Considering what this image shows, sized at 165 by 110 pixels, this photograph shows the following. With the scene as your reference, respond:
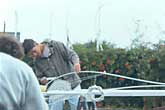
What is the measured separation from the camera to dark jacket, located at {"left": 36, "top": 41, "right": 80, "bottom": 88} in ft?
20.7

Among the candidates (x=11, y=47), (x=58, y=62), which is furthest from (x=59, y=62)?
(x=11, y=47)

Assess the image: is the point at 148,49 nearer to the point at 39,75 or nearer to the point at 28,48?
the point at 39,75

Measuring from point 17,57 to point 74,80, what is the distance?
404 cm

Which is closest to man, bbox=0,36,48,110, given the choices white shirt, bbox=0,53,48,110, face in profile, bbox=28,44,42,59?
white shirt, bbox=0,53,48,110

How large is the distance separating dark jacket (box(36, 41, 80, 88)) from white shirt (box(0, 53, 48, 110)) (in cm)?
417

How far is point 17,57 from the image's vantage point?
2.29m

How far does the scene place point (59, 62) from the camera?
6371 millimetres

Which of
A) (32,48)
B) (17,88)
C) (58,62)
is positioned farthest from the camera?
(58,62)

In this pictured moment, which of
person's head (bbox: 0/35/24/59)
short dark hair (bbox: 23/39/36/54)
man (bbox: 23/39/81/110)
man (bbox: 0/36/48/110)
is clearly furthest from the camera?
man (bbox: 23/39/81/110)

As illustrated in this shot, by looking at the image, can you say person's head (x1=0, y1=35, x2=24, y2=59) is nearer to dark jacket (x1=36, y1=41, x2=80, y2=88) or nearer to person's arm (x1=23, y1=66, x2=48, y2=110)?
A: person's arm (x1=23, y1=66, x2=48, y2=110)

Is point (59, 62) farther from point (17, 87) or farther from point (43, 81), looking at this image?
point (17, 87)

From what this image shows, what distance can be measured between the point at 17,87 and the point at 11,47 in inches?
12.7

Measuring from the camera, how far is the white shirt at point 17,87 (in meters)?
1.99

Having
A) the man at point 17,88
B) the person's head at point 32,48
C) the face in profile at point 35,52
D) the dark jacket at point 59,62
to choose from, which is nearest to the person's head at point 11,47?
the man at point 17,88
